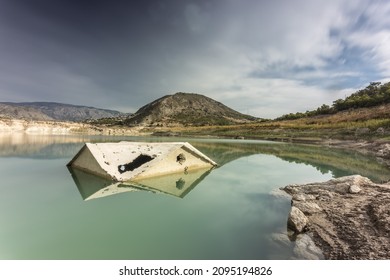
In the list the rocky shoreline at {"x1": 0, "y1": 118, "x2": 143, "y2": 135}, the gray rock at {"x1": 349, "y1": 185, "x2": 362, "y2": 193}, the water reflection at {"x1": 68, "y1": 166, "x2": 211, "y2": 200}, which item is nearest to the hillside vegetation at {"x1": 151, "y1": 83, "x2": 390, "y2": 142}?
the gray rock at {"x1": 349, "y1": 185, "x2": 362, "y2": 193}

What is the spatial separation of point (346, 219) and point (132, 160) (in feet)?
32.9

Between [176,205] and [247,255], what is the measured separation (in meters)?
3.75

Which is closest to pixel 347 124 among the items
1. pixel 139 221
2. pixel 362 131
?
pixel 362 131

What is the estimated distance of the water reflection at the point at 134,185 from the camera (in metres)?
10.5

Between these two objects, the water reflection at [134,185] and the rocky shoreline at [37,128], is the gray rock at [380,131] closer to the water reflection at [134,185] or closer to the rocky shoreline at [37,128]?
the water reflection at [134,185]

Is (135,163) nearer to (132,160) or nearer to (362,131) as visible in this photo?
(132,160)

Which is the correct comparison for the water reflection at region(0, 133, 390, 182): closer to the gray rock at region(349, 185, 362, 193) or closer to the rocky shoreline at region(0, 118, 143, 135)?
the gray rock at region(349, 185, 362, 193)

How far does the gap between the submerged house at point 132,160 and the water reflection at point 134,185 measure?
0.34m

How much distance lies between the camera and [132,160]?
14.4 metres

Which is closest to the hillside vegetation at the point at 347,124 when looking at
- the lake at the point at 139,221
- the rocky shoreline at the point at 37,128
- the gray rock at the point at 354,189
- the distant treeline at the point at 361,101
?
the distant treeline at the point at 361,101

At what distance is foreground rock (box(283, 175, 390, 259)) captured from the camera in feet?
19.3

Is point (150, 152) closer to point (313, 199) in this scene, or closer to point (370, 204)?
point (313, 199)

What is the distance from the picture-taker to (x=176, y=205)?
9.02m

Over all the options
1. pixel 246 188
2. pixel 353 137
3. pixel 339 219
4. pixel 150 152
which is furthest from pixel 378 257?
pixel 353 137
